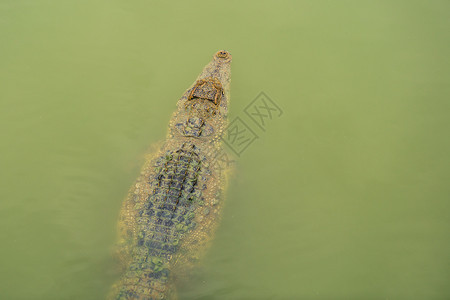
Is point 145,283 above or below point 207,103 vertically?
below

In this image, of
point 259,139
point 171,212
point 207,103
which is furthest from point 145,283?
point 207,103

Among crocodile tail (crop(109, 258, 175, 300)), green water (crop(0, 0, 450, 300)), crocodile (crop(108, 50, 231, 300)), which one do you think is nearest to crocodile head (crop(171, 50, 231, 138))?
crocodile (crop(108, 50, 231, 300))

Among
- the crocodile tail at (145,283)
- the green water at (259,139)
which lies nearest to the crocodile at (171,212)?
the crocodile tail at (145,283)

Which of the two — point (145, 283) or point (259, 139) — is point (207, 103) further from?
point (145, 283)

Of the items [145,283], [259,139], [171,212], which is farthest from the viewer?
[259,139]

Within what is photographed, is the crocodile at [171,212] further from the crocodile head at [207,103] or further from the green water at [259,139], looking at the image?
the green water at [259,139]

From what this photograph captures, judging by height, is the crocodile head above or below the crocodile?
above

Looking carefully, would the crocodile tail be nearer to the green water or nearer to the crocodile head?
the green water

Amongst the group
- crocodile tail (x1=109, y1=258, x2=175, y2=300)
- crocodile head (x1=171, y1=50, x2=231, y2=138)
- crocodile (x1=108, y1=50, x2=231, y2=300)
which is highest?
crocodile head (x1=171, y1=50, x2=231, y2=138)
